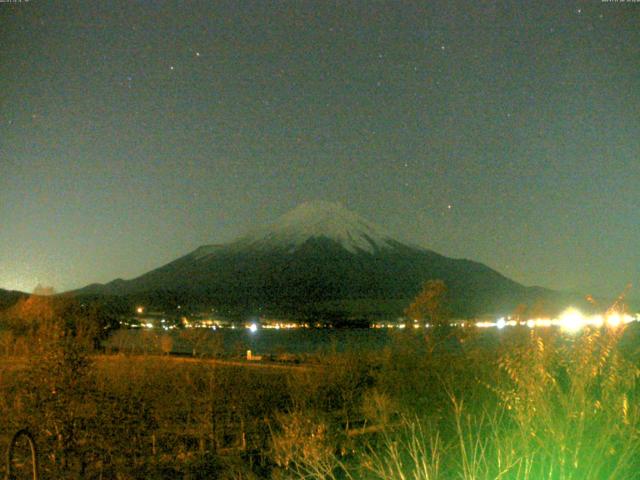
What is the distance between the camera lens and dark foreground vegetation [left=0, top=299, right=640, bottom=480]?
15.2ft

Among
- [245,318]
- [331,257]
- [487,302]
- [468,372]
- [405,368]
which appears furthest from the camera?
[331,257]

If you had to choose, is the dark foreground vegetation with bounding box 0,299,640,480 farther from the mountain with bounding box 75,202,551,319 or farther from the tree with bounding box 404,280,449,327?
the mountain with bounding box 75,202,551,319

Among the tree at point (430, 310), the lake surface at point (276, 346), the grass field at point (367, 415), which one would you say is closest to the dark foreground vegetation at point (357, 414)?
the grass field at point (367, 415)

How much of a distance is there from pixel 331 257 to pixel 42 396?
15162 cm

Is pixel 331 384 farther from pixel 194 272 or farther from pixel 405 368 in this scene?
pixel 194 272

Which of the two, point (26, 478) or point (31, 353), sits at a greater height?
point (31, 353)

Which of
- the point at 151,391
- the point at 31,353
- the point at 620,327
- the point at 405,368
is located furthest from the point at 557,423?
the point at 151,391

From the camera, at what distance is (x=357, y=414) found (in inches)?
641

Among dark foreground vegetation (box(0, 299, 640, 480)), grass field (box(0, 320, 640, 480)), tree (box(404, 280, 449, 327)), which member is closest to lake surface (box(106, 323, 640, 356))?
grass field (box(0, 320, 640, 480))

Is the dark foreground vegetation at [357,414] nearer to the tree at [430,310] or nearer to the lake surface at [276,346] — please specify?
the lake surface at [276,346]

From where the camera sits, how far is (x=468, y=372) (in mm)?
12406

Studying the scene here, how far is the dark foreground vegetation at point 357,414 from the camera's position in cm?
463

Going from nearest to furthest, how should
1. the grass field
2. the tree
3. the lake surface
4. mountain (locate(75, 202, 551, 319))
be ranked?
the grass field < the lake surface < the tree < mountain (locate(75, 202, 551, 319))

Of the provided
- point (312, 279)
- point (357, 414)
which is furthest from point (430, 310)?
point (312, 279)
